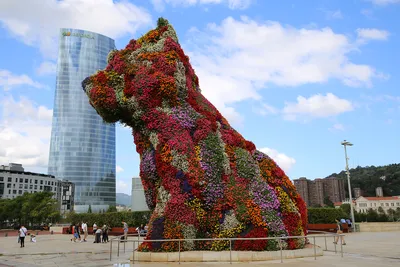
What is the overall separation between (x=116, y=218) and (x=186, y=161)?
2602 centimetres

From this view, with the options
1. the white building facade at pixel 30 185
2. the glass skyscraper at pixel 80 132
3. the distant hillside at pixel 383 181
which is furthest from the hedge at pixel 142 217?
the distant hillside at pixel 383 181

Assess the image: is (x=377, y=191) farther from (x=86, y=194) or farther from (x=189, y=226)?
(x=189, y=226)

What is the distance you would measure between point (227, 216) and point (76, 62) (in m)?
137

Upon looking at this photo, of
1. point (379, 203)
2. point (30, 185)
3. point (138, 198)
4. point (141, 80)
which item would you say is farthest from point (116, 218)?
point (379, 203)

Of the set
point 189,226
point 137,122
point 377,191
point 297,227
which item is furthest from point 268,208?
point 377,191

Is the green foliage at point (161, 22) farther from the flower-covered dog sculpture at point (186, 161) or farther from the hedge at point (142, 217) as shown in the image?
the hedge at point (142, 217)

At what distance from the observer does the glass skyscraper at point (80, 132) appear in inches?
5256

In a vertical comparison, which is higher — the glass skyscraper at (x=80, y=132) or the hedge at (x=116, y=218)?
the glass skyscraper at (x=80, y=132)

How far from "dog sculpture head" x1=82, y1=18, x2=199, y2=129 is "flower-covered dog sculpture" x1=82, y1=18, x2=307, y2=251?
0.14ft

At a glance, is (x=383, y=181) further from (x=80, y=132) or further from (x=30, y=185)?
(x=30, y=185)

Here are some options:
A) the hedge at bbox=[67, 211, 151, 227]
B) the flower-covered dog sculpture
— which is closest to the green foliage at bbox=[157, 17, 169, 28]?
the flower-covered dog sculpture

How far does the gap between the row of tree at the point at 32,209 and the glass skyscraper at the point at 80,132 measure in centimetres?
6530

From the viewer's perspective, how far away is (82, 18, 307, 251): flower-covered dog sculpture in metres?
13.3

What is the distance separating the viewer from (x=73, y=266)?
1241cm
